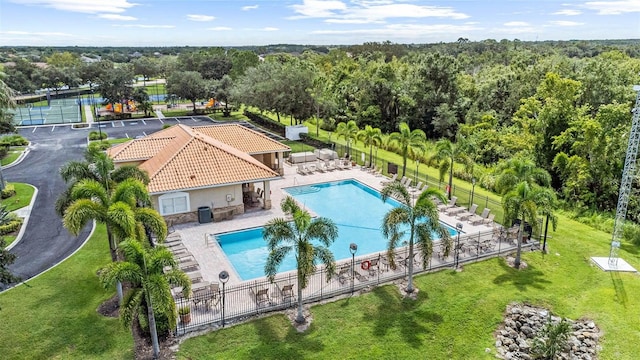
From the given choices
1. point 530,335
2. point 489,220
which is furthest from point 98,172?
point 489,220

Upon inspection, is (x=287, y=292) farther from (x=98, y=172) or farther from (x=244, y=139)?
(x=244, y=139)

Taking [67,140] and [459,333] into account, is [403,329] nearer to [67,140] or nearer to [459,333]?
[459,333]

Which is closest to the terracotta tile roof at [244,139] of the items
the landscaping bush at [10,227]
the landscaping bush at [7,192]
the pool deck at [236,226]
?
the pool deck at [236,226]

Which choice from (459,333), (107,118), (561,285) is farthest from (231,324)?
(107,118)

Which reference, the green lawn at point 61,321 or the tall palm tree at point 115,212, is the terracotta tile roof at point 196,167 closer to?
the green lawn at point 61,321

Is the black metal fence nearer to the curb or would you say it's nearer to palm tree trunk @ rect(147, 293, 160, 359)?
palm tree trunk @ rect(147, 293, 160, 359)

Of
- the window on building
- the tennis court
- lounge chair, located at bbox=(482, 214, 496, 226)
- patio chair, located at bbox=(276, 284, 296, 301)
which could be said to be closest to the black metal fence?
patio chair, located at bbox=(276, 284, 296, 301)
